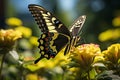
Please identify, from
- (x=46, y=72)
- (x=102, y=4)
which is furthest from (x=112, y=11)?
(x=46, y=72)

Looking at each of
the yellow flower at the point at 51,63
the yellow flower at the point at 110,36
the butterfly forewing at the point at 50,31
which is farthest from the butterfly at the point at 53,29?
the yellow flower at the point at 110,36

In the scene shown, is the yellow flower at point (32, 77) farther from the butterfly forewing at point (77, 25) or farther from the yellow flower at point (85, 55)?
the yellow flower at point (85, 55)

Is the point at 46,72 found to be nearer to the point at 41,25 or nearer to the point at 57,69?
the point at 57,69

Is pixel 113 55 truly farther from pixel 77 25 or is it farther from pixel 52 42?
pixel 52 42

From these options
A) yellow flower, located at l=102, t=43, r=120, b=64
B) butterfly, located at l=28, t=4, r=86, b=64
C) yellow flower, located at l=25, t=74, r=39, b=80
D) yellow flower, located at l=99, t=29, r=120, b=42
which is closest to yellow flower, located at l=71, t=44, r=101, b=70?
yellow flower, located at l=102, t=43, r=120, b=64

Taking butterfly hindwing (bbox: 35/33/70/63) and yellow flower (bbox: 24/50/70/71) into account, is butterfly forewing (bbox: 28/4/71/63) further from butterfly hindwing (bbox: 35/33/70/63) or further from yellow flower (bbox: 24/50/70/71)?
yellow flower (bbox: 24/50/70/71)
